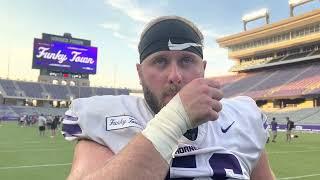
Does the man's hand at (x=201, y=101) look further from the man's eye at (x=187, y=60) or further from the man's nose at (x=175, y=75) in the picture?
the man's eye at (x=187, y=60)

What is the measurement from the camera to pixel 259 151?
1963mm

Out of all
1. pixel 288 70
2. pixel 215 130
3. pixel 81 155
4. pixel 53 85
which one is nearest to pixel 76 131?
pixel 81 155

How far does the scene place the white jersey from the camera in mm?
1728

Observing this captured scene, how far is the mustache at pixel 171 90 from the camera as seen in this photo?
1.61 m

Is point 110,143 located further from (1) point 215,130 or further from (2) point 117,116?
(1) point 215,130

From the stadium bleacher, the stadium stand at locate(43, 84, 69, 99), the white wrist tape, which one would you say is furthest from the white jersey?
the stadium stand at locate(43, 84, 69, 99)

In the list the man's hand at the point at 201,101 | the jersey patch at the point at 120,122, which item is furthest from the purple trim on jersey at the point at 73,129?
the man's hand at the point at 201,101

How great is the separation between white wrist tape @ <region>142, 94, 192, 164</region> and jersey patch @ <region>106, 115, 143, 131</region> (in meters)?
0.35

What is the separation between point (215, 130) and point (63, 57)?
45764 mm

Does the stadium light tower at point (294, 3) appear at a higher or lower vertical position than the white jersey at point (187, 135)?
higher

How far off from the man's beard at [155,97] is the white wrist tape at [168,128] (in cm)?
19

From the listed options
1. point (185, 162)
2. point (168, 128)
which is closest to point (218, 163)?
point (185, 162)

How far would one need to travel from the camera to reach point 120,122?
1752mm

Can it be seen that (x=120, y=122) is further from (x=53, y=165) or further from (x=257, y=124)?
(x=53, y=165)
